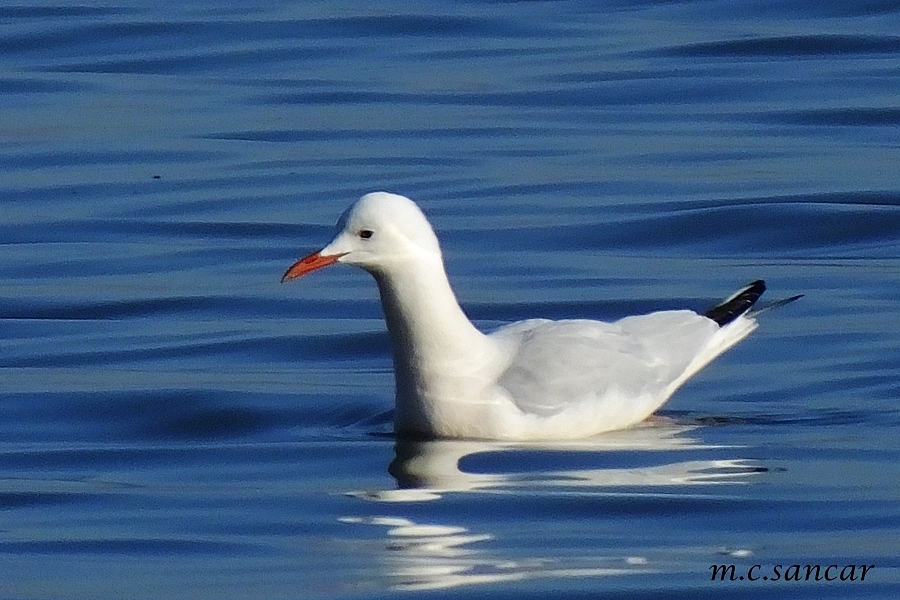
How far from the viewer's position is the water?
8.12 metres

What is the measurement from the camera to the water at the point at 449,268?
8117 mm

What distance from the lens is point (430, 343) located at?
9750 mm

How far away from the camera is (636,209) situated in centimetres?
1454

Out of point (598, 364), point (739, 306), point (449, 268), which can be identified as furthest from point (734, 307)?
point (449, 268)

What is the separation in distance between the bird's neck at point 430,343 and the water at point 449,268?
228 millimetres

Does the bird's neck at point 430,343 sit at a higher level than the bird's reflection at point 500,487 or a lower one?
higher

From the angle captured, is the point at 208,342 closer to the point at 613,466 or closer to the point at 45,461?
the point at 45,461

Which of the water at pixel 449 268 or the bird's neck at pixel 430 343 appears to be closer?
the water at pixel 449 268

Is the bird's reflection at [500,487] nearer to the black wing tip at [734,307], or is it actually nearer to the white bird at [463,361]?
the white bird at [463,361]

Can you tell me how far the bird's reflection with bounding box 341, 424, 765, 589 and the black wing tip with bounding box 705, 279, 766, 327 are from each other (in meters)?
0.81

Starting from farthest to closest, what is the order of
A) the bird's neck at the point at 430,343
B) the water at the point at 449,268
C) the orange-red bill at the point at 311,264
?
the bird's neck at the point at 430,343 < the orange-red bill at the point at 311,264 < the water at the point at 449,268

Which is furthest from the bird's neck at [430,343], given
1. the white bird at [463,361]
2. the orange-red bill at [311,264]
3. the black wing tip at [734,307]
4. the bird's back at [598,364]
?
the black wing tip at [734,307]

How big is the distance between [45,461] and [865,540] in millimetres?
3452

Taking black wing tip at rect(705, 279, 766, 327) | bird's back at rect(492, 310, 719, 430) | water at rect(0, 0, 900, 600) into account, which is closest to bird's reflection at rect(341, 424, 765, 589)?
water at rect(0, 0, 900, 600)
